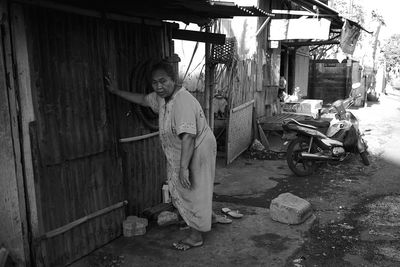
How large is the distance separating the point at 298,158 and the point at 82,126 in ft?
14.6

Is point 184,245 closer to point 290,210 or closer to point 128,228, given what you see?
point 128,228

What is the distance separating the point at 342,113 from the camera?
7.91 metres

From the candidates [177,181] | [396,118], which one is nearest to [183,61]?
[177,181]

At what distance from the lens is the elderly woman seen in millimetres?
3557

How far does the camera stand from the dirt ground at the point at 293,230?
376 cm

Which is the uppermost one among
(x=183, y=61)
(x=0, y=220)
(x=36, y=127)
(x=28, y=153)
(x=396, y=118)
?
(x=183, y=61)

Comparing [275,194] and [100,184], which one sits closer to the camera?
[100,184]

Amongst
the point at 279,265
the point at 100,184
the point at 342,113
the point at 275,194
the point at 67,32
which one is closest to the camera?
the point at 67,32

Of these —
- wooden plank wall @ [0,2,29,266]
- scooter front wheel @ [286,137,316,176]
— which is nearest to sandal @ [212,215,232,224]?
wooden plank wall @ [0,2,29,266]

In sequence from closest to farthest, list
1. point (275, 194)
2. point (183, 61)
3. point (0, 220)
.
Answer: point (0, 220) < point (275, 194) < point (183, 61)

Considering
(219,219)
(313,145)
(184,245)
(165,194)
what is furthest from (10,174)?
(313,145)

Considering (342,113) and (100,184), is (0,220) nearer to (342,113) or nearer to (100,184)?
(100,184)

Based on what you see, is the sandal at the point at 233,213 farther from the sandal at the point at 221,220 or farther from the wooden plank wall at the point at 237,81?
the wooden plank wall at the point at 237,81

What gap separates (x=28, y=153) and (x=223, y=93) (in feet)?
17.4
